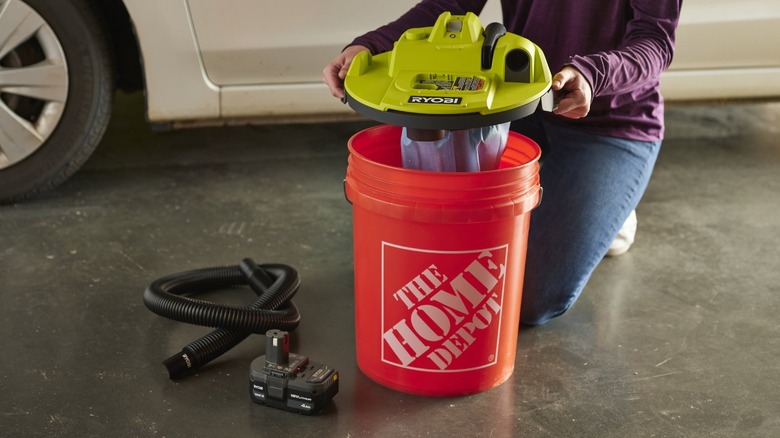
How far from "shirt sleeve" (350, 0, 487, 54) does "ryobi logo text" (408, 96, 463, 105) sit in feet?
1.41

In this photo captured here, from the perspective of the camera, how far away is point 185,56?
8.39 ft

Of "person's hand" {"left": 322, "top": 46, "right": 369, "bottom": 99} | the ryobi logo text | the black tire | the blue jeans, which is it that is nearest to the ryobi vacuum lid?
the ryobi logo text

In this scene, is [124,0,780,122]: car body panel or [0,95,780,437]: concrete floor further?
[124,0,780,122]: car body panel

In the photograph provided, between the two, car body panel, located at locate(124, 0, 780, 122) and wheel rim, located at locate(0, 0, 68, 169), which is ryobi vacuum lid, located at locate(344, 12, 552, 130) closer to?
Answer: car body panel, located at locate(124, 0, 780, 122)

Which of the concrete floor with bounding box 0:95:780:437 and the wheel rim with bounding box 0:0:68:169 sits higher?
the wheel rim with bounding box 0:0:68:169

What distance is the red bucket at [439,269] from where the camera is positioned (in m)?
1.52

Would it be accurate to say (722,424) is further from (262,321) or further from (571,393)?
(262,321)

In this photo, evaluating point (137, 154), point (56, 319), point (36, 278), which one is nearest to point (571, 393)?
point (56, 319)

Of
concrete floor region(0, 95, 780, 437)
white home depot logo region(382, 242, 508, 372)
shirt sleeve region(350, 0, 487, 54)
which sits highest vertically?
shirt sleeve region(350, 0, 487, 54)

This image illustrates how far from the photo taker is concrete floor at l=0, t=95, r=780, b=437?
1.63 metres

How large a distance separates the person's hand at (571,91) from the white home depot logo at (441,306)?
28 centimetres

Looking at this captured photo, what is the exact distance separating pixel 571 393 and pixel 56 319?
45.3 inches

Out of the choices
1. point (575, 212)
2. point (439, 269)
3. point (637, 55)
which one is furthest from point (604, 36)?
point (439, 269)

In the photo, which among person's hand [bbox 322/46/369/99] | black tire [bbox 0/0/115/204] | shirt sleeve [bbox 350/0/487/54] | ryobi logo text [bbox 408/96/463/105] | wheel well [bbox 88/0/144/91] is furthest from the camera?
wheel well [bbox 88/0/144/91]
